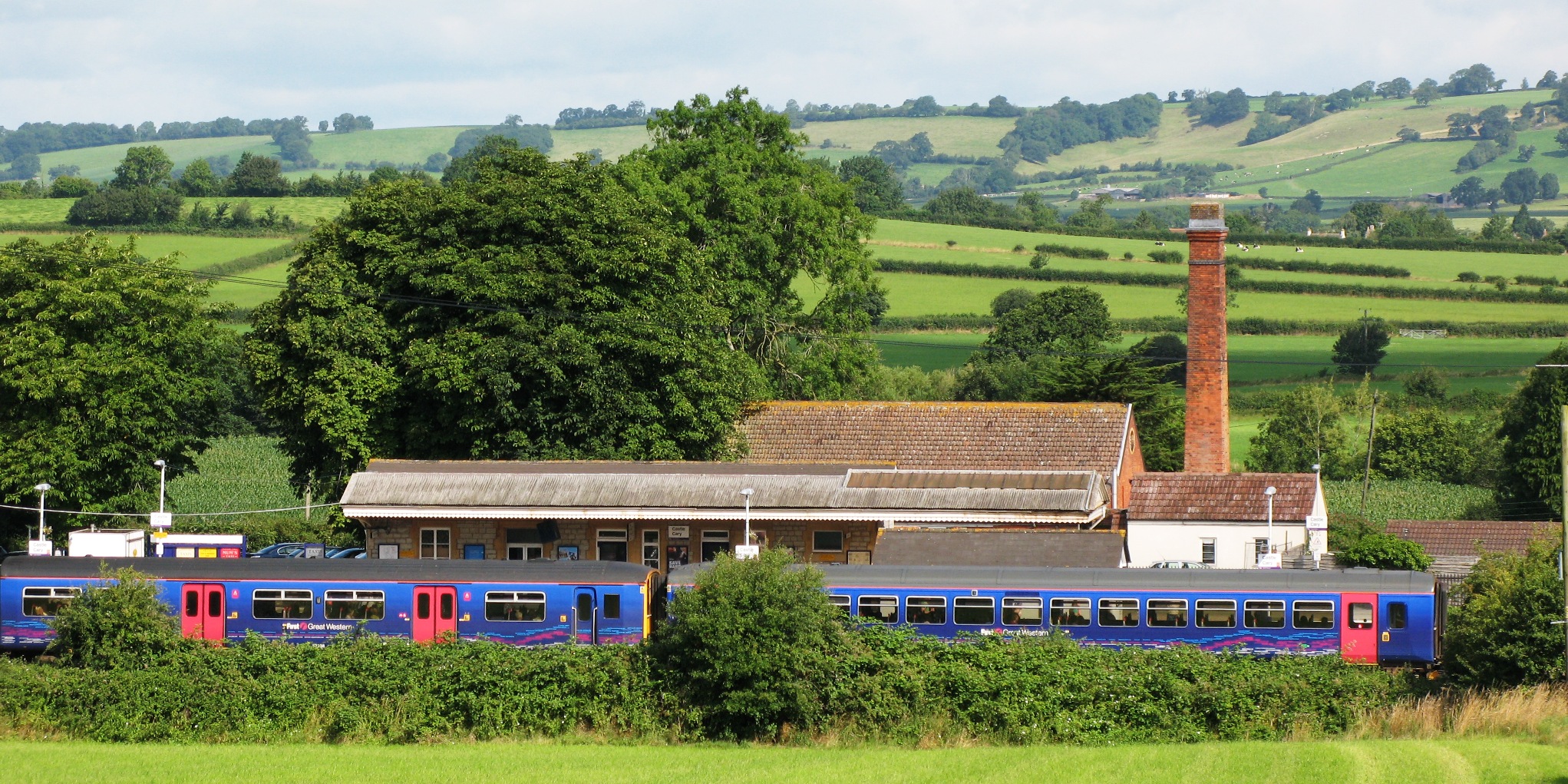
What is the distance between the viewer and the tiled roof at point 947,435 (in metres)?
46.9

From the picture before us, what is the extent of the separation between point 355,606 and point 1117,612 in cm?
1516

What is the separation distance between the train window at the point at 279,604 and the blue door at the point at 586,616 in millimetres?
5574

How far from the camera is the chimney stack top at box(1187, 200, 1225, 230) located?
56938 millimetres

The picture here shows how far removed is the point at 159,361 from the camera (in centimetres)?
5150

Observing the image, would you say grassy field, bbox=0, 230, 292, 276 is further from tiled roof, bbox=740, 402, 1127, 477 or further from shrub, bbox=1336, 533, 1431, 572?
shrub, bbox=1336, 533, 1431, 572

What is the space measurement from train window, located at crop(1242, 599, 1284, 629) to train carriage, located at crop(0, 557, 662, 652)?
38.2 feet

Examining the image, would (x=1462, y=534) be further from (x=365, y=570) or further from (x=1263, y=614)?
(x=365, y=570)

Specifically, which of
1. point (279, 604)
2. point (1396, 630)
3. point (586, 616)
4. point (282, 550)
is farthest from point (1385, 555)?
point (282, 550)

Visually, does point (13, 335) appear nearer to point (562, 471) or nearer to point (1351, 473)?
point (562, 471)

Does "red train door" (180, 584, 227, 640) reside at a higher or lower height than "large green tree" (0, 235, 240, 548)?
lower

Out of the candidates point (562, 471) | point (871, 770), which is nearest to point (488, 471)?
point (562, 471)

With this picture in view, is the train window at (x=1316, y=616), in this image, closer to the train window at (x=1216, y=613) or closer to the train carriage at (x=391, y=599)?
the train window at (x=1216, y=613)

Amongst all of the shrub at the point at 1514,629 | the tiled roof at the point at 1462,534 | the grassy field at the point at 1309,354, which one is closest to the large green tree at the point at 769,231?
the tiled roof at the point at 1462,534

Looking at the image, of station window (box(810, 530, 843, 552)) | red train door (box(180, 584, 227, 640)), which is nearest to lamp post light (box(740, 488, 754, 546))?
station window (box(810, 530, 843, 552))
